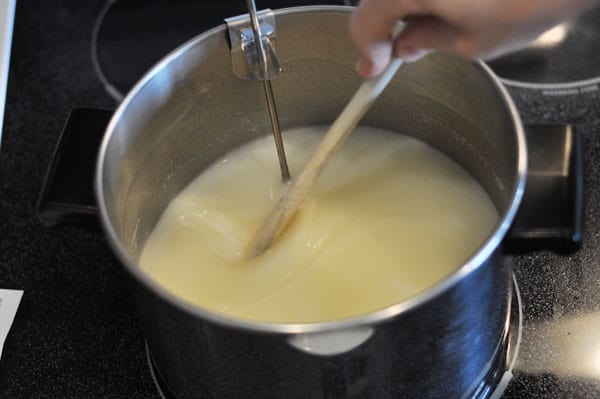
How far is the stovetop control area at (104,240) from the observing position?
758 mm

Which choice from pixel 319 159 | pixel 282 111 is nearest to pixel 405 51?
pixel 319 159

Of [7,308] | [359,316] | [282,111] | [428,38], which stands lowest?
[7,308]

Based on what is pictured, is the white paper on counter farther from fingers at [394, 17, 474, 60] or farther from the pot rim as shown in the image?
fingers at [394, 17, 474, 60]

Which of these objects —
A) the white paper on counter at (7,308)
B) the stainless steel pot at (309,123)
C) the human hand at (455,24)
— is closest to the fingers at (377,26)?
the human hand at (455,24)

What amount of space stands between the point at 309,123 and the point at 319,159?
0.21 metres

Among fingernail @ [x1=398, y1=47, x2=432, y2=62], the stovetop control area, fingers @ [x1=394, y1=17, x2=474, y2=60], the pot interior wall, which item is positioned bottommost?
the stovetop control area

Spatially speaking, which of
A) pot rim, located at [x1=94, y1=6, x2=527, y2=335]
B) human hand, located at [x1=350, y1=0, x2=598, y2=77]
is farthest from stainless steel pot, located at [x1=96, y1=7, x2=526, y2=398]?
human hand, located at [x1=350, y1=0, x2=598, y2=77]

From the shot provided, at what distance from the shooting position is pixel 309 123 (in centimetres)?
95

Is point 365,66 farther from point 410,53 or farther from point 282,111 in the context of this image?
point 282,111

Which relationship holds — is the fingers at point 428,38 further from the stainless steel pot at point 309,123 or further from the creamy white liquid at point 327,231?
the creamy white liquid at point 327,231

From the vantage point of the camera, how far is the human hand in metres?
0.52

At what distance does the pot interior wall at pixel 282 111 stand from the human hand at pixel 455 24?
11 cm

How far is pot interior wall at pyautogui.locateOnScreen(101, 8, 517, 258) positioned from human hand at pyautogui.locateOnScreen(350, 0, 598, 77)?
112mm

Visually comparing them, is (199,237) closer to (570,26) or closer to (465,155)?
(465,155)
